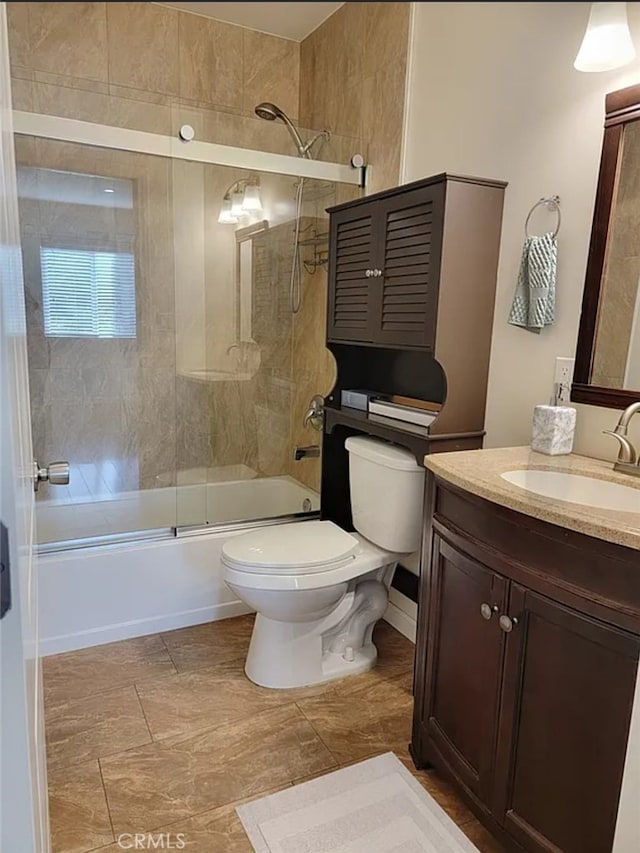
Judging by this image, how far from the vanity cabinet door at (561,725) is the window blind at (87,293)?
2250mm

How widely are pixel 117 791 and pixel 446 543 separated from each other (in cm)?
105

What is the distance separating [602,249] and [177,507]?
6.52 ft

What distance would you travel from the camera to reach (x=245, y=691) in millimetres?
1911

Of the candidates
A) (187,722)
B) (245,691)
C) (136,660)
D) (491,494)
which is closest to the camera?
(491,494)

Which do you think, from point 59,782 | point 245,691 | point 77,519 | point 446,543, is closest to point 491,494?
point 446,543

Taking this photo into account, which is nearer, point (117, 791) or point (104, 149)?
point (117, 791)

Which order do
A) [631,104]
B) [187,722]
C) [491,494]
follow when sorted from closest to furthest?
[491,494], [631,104], [187,722]

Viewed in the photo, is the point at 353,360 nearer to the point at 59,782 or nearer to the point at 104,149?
the point at 104,149

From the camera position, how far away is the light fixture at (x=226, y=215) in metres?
2.63

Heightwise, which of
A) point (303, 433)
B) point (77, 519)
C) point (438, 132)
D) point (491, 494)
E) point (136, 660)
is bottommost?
point (136, 660)

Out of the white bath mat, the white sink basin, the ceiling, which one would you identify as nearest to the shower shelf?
the white sink basin

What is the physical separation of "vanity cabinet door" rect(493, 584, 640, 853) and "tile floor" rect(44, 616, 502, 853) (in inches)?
Result: 11.1

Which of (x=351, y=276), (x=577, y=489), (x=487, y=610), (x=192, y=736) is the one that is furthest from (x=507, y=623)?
(x=351, y=276)

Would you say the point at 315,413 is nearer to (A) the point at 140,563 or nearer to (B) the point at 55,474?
(A) the point at 140,563
